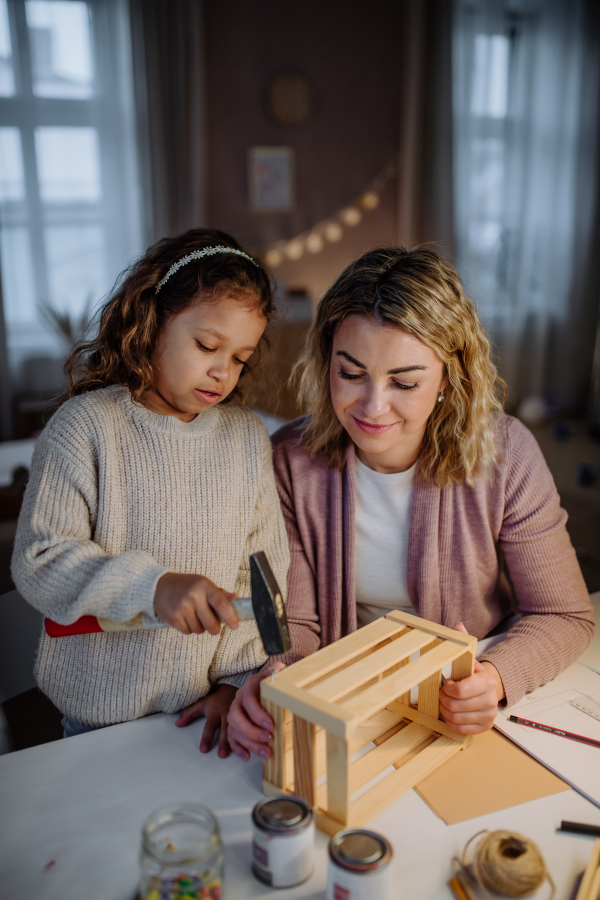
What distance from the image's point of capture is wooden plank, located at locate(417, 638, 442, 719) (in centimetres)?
102

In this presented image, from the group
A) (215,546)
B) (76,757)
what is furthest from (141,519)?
(76,757)

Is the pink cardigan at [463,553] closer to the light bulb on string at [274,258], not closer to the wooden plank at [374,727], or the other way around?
the wooden plank at [374,727]

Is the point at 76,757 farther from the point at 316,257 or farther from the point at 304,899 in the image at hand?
the point at 316,257

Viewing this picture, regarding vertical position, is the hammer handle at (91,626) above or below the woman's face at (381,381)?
below

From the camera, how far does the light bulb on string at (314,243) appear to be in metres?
5.15

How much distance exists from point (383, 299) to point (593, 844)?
0.87m

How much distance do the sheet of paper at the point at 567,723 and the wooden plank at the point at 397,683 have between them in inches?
6.8

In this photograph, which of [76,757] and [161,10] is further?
[161,10]

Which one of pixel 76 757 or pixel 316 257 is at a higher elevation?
pixel 316 257

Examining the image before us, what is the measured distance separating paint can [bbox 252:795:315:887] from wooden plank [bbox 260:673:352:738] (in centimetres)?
9

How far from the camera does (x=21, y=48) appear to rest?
3.99 meters

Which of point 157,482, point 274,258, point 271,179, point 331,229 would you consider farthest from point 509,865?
point 331,229

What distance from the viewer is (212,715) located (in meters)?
1.04

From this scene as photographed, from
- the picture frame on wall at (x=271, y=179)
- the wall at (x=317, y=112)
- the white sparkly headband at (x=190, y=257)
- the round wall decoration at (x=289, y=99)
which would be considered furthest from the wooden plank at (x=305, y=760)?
the round wall decoration at (x=289, y=99)
